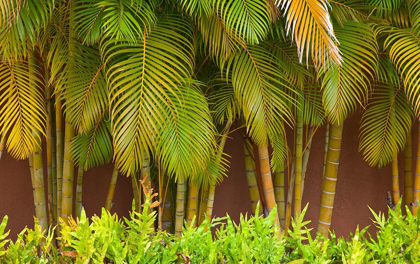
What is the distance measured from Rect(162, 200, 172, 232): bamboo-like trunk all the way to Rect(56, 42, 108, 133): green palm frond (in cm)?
100

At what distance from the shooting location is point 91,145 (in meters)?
2.67

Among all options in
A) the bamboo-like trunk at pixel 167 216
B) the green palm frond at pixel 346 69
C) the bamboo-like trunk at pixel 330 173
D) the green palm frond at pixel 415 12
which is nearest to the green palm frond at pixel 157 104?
the green palm frond at pixel 346 69

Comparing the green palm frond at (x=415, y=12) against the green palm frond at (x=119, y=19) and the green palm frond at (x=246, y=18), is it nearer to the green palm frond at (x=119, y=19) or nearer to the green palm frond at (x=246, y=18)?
the green palm frond at (x=246, y=18)

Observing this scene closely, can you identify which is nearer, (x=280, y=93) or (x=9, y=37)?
(x=9, y=37)

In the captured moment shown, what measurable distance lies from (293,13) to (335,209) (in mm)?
2625

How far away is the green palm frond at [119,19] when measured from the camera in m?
2.06

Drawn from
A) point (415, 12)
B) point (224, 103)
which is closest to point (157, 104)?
point (224, 103)

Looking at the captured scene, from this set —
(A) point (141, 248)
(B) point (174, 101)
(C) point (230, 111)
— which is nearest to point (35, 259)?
(A) point (141, 248)

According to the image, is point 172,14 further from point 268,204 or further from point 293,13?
point 268,204

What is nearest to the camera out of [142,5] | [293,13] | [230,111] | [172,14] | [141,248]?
[141,248]

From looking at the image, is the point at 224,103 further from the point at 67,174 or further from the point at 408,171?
the point at 408,171

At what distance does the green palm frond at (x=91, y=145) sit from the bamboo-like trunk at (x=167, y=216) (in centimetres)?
71

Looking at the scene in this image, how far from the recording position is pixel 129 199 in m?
4.08

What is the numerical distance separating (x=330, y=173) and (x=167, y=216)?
44.6 inches
